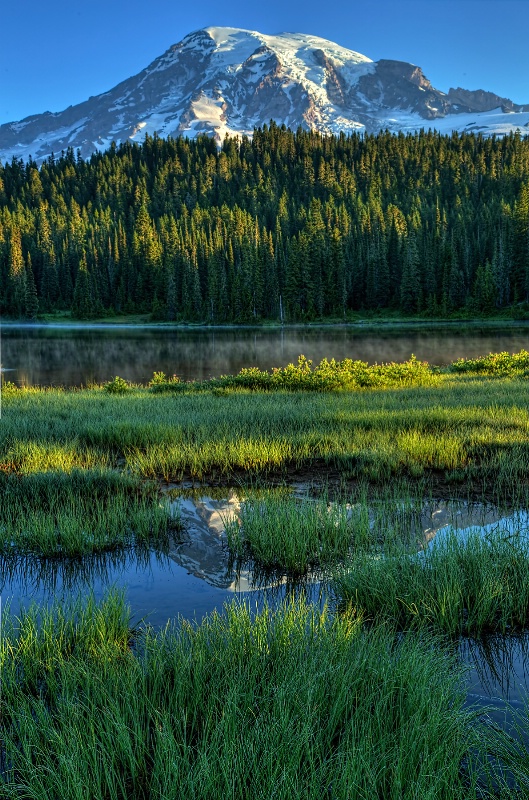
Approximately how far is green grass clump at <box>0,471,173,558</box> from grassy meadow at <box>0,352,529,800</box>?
0.12 ft

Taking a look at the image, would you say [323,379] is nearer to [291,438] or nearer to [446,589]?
[291,438]

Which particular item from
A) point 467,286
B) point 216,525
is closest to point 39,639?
point 216,525

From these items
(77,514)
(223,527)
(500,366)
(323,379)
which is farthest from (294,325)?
(77,514)

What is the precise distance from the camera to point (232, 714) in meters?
4.02

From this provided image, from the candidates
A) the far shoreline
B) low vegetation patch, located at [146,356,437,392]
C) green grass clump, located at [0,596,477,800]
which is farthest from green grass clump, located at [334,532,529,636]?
the far shoreline

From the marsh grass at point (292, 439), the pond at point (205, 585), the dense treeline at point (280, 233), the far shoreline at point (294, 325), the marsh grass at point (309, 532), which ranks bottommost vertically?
the pond at point (205, 585)

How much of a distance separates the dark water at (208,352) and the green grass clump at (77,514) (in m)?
24.5

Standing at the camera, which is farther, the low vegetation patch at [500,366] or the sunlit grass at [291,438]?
the low vegetation patch at [500,366]

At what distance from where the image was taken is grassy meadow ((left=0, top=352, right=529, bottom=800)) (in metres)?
3.74

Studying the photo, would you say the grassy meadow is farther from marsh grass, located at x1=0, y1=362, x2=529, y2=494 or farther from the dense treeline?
the dense treeline

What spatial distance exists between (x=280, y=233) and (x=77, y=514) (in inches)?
4593

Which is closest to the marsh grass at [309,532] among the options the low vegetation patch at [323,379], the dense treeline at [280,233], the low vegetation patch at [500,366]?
the low vegetation patch at [323,379]

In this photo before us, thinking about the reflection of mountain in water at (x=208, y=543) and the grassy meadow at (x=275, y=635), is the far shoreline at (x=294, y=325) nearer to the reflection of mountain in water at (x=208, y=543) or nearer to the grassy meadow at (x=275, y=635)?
the grassy meadow at (x=275, y=635)

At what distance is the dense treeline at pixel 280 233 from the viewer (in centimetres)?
10419
